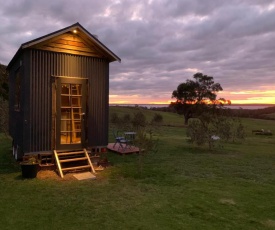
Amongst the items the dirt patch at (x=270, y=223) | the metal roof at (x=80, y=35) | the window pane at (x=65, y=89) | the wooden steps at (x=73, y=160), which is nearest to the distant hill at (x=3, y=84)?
the metal roof at (x=80, y=35)

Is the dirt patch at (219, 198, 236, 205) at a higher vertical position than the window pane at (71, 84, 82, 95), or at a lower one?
lower

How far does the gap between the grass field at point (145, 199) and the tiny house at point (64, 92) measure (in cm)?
133

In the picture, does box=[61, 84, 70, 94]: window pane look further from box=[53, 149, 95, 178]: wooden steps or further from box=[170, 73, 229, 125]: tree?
box=[170, 73, 229, 125]: tree

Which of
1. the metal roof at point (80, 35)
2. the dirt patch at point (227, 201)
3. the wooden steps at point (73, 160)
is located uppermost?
the metal roof at point (80, 35)

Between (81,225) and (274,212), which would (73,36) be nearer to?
(81,225)

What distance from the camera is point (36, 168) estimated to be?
7938mm

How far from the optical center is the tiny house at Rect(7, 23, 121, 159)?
8430 mm

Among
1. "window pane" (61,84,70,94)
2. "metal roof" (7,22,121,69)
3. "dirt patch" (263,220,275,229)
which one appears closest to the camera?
"dirt patch" (263,220,275,229)

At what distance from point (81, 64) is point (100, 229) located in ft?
19.8

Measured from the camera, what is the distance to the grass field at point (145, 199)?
16.3ft

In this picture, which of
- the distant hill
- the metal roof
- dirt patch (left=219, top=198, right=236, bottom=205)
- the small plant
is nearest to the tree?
the distant hill

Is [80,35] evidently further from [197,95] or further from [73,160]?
[197,95]

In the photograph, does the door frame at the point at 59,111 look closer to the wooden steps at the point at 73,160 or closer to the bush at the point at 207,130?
the wooden steps at the point at 73,160

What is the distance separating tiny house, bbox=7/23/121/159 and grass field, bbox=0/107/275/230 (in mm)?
1334
